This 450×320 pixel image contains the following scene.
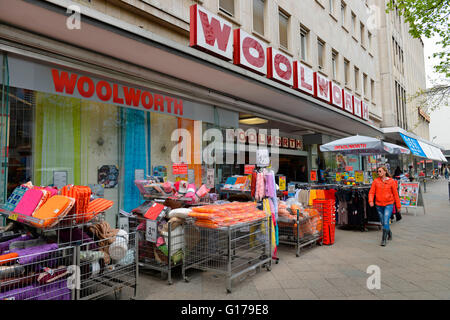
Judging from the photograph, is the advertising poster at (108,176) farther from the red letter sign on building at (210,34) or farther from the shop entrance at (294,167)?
the shop entrance at (294,167)

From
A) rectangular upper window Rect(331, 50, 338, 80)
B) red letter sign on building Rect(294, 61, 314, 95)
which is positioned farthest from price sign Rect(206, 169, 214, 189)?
rectangular upper window Rect(331, 50, 338, 80)

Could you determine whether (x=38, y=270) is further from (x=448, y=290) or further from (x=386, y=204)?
(x=386, y=204)

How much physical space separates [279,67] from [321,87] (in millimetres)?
3234

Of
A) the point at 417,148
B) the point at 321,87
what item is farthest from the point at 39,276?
the point at 417,148

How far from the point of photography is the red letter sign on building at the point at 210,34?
21.0 feet

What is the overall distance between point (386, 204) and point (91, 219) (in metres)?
6.51

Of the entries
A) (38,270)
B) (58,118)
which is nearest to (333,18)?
(58,118)

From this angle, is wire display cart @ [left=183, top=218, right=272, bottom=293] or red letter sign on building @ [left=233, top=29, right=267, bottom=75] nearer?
wire display cart @ [left=183, top=218, right=272, bottom=293]

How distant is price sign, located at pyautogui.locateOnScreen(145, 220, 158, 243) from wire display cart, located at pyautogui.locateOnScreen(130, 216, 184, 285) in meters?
0.02

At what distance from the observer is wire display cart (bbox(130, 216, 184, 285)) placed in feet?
14.7

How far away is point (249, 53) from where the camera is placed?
8070mm

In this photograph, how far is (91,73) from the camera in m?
6.35

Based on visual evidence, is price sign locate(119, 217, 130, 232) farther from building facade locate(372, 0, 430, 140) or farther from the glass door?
building facade locate(372, 0, 430, 140)

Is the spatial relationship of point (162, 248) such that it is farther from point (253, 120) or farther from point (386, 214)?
point (253, 120)
